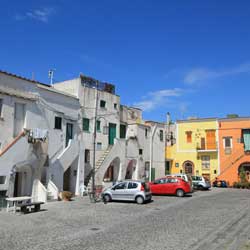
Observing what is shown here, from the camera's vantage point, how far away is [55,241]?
10.2 meters

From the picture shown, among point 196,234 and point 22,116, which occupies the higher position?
point 22,116

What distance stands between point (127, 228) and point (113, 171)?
1921cm

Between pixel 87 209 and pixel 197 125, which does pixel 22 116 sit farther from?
pixel 197 125

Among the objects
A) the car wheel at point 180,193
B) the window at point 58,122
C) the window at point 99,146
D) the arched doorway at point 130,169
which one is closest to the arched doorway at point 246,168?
the arched doorway at point 130,169

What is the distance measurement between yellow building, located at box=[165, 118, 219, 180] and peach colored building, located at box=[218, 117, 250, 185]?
2.78 feet

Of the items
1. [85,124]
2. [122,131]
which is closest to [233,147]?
[122,131]

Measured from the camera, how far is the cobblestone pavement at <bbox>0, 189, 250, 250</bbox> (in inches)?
386

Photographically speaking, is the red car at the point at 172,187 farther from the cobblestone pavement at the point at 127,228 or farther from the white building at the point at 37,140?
the cobblestone pavement at the point at 127,228

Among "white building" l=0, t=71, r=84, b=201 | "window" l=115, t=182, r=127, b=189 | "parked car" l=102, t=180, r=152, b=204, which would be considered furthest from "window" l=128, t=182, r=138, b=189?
"white building" l=0, t=71, r=84, b=201

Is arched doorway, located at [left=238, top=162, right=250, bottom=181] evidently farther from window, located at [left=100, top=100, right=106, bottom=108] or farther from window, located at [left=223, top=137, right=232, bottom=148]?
window, located at [left=100, top=100, right=106, bottom=108]

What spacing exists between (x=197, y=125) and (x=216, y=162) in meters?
5.67

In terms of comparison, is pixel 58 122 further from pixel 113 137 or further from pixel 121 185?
pixel 113 137

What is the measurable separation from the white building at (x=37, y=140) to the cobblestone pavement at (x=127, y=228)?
327cm

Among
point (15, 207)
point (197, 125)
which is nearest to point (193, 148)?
point (197, 125)
